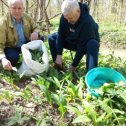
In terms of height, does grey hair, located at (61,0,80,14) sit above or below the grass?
above

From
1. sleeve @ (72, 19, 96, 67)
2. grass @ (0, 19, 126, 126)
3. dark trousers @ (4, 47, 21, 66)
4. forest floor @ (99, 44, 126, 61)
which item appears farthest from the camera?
forest floor @ (99, 44, 126, 61)

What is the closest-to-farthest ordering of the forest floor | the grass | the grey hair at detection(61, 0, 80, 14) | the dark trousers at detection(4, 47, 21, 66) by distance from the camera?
the grass
the grey hair at detection(61, 0, 80, 14)
the dark trousers at detection(4, 47, 21, 66)
the forest floor

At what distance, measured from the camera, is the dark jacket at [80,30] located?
4.00 meters

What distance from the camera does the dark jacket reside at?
3996 millimetres

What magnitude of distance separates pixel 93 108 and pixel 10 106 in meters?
0.87

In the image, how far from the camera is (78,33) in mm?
4059

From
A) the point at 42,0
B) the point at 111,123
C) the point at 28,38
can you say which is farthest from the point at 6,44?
the point at 42,0

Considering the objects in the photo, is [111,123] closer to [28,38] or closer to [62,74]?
[62,74]

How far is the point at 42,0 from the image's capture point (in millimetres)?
7223

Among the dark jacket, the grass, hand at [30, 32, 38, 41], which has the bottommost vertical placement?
the grass

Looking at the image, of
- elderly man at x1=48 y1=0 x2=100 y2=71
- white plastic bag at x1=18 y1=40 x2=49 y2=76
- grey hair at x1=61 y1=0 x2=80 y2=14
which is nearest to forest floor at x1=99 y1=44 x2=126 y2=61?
elderly man at x1=48 y1=0 x2=100 y2=71

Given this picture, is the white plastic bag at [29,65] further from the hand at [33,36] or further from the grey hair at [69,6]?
the grey hair at [69,6]

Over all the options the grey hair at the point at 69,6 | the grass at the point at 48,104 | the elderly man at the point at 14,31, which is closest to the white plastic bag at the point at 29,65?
the grass at the point at 48,104

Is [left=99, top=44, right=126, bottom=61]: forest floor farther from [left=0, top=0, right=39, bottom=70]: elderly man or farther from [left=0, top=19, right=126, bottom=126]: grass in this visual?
[left=0, top=19, right=126, bottom=126]: grass
